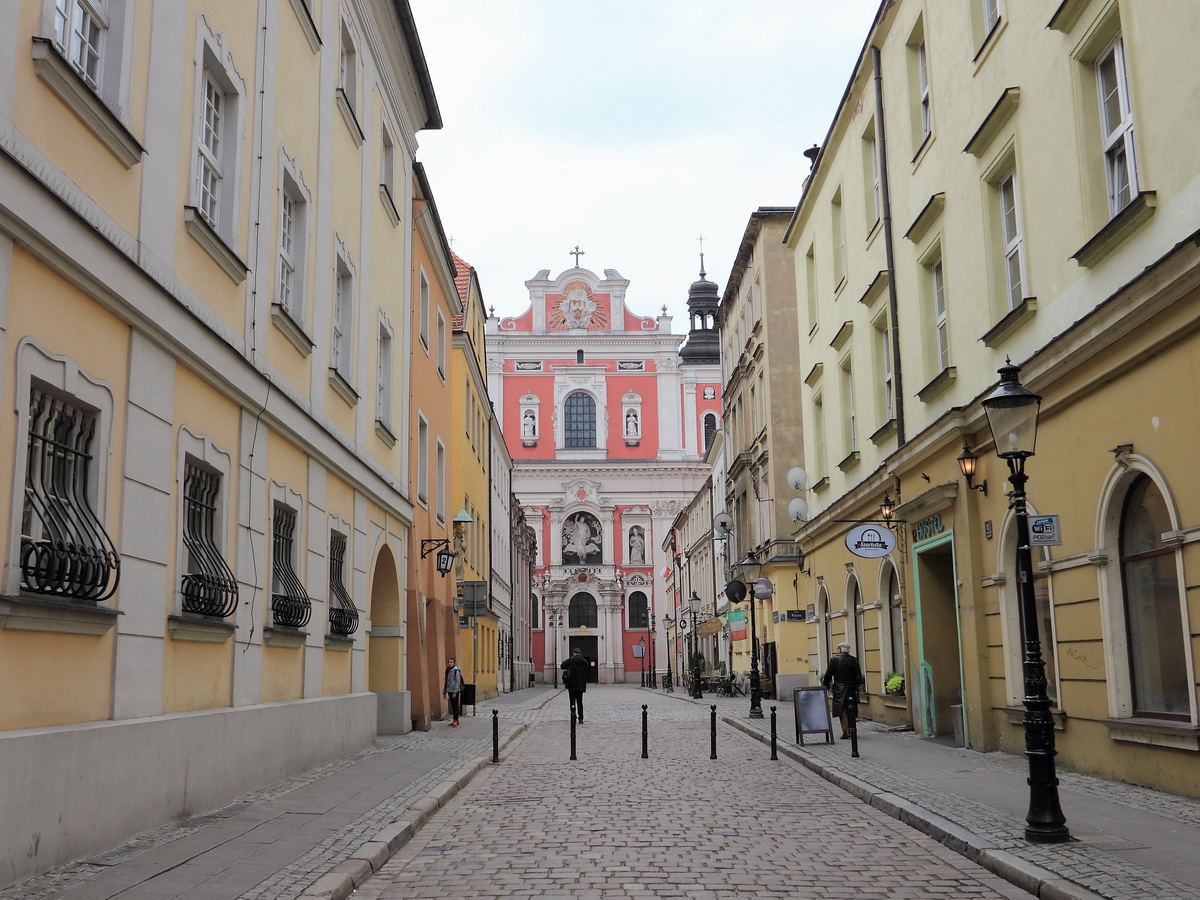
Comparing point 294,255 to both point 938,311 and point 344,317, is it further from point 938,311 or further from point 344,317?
point 938,311

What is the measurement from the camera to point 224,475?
12.0 meters

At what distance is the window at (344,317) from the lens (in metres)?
17.5

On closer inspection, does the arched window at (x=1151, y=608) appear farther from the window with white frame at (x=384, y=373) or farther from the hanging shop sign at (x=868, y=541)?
the window with white frame at (x=384, y=373)

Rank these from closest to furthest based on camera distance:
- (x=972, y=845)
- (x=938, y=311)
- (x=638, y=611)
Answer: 1. (x=972, y=845)
2. (x=938, y=311)
3. (x=638, y=611)

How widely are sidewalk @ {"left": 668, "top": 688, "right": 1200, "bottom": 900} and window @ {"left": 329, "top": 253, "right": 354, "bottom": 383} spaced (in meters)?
8.56

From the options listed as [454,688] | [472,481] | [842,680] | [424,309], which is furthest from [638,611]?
[842,680]

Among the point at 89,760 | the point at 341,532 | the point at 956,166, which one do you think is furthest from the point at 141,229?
the point at 956,166

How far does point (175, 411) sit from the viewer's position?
10578mm

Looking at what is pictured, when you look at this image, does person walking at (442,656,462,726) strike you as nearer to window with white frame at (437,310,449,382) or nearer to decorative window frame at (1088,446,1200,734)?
window with white frame at (437,310,449,382)

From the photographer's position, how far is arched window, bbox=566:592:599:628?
78.4m

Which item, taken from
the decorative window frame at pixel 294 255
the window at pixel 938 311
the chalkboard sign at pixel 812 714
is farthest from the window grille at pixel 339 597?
the window at pixel 938 311

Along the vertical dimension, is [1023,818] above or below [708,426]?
below

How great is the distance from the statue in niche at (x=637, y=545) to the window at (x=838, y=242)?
2213 inches

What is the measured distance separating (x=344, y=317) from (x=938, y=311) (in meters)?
8.89
